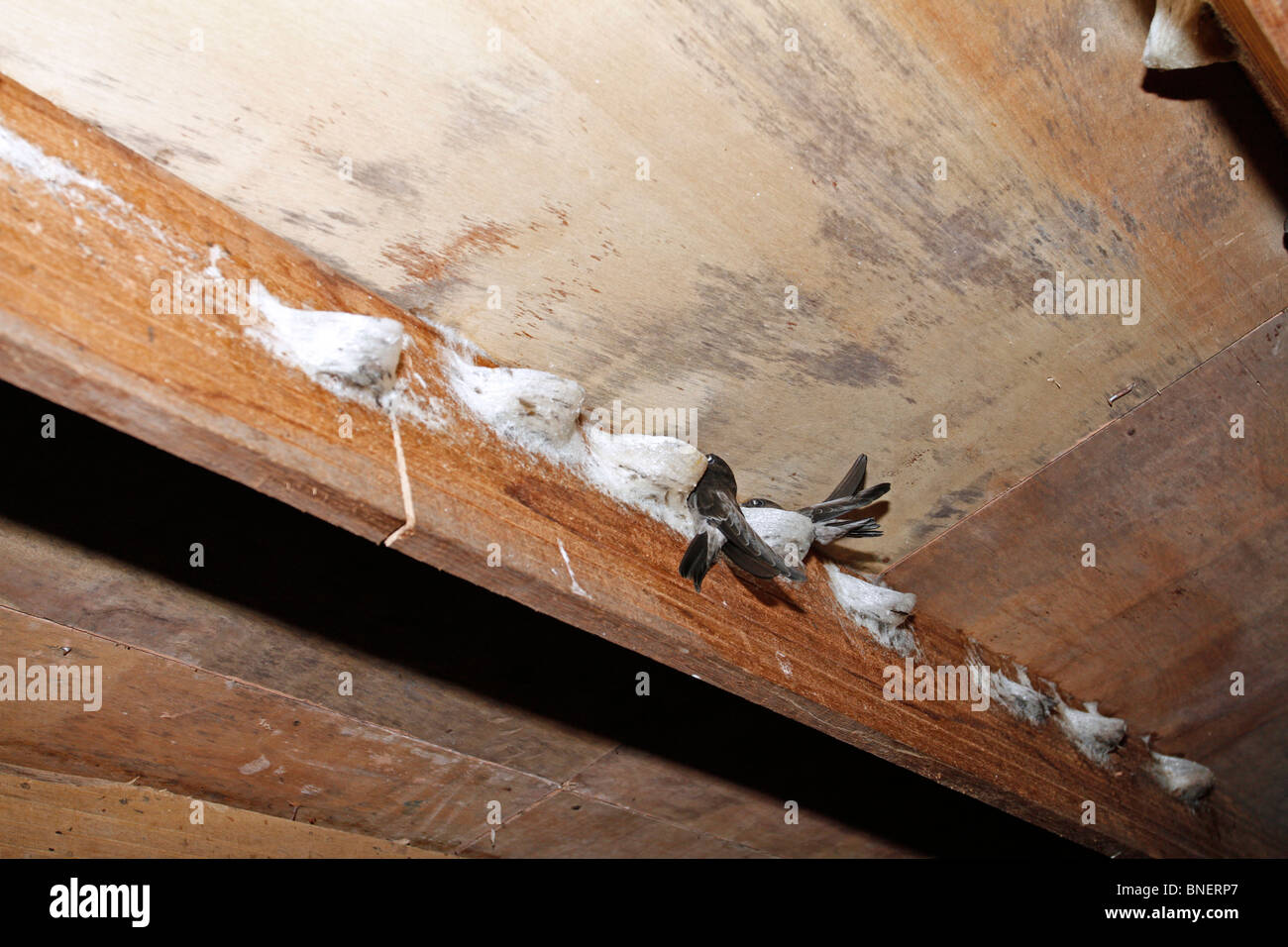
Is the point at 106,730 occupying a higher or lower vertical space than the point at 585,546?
lower

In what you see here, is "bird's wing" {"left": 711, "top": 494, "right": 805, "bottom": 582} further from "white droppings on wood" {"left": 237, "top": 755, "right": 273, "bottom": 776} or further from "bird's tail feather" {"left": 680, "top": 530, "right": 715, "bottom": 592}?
"white droppings on wood" {"left": 237, "top": 755, "right": 273, "bottom": 776}

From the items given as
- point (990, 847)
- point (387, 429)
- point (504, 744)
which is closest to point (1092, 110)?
point (387, 429)

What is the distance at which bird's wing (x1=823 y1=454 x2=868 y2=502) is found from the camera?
1.57m

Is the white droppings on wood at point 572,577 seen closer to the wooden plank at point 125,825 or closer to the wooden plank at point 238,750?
the wooden plank at point 238,750

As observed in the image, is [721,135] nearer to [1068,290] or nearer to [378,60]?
[378,60]

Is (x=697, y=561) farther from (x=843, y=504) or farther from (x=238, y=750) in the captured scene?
(x=238, y=750)

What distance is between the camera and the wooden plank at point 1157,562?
164 centimetres

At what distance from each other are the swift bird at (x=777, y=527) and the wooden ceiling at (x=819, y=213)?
0.05 m

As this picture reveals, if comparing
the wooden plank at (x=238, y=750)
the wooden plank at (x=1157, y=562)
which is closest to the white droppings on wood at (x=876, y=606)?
the wooden plank at (x=1157, y=562)

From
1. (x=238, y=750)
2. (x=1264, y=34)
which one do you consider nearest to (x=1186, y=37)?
(x=1264, y=34)

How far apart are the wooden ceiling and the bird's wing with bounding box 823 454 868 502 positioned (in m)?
0.03

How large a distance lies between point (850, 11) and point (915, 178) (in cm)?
25

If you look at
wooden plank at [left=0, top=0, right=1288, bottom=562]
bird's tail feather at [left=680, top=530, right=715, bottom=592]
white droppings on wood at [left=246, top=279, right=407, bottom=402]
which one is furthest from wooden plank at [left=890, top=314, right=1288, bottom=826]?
white droppings on wood at [left=246, top=279, right=407, bottom=402]

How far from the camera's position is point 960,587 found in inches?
74.2
